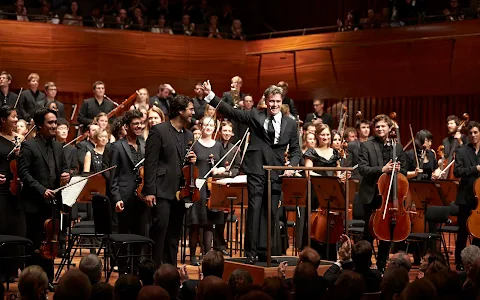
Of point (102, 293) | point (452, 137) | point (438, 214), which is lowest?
point (102, 293)

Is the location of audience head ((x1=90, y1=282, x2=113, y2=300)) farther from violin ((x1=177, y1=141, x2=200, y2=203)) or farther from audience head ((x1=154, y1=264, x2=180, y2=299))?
violin ((x1=177, y1=141, x2=200, y2=203))

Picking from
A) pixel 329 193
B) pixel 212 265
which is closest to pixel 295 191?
pixel 329 193

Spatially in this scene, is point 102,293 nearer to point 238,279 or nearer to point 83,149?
point 238,279

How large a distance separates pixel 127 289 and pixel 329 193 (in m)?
3.58

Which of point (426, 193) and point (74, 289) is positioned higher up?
point (426, 193)

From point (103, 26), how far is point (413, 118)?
198 inches

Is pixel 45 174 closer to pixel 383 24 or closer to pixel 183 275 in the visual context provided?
pixel 183 275

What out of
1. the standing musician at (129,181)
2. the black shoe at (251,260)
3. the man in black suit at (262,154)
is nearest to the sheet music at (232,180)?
the standing musician at (129,181)

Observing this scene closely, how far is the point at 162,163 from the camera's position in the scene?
22.0ft

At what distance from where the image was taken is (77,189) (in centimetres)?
704

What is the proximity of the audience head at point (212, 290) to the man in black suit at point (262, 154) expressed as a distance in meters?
2.48

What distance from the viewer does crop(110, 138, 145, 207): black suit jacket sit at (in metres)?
7.33

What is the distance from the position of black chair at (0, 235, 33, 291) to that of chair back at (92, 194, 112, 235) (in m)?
0.57

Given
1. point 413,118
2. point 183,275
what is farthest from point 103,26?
point 183,275
